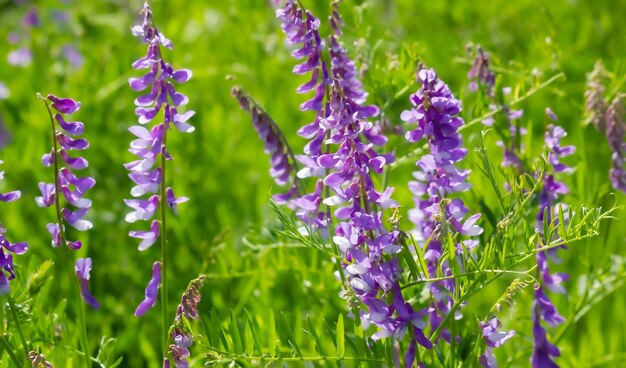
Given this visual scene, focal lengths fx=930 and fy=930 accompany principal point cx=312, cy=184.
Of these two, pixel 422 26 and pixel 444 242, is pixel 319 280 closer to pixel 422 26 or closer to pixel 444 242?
pixel 444 242

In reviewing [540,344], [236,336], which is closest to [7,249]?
[236,336]

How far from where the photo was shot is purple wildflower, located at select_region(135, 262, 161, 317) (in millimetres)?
1371

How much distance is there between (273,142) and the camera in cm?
161

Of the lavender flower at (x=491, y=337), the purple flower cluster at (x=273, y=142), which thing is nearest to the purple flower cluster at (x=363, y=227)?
the lavender flower at (x=491, y=337)

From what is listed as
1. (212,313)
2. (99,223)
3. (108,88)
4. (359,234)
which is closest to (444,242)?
(359,234)

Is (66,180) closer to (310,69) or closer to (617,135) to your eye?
(310,69)

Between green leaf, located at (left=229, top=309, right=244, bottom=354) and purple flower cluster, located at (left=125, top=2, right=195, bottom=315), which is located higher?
purple flower cluster, located at (left=125, top=2, right=195, bottom=315)

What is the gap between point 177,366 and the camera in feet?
4.28

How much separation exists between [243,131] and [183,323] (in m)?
1.75

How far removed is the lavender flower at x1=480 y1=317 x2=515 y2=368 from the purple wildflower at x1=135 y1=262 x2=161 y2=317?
1.61 feet

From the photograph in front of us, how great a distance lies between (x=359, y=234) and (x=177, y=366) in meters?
0.32

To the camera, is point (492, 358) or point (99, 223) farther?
point (99, 223)

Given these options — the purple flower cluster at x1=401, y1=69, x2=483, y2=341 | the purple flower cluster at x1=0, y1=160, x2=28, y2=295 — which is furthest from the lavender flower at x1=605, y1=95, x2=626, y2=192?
the purple flower cluster at x1=0, y1=160, x2=28, y2=295

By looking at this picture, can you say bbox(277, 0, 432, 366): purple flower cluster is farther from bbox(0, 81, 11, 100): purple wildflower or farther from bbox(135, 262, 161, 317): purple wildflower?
bbox(0, 81, 11, 100): purple wildflower
